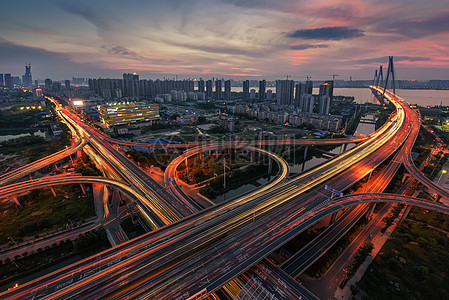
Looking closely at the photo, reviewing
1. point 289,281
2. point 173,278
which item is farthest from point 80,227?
point 289,281

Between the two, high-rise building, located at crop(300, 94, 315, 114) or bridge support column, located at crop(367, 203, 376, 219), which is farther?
high-rise building, located at crop(300, 94, 315, 114)

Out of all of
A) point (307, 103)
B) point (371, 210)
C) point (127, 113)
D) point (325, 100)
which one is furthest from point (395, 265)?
point (307, 103)

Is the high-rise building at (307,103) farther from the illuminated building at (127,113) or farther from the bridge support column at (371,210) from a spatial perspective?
the bridge support column at (371,210)

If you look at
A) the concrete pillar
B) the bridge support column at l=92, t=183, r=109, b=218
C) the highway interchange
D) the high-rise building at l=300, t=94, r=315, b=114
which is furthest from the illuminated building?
the concrete pillar

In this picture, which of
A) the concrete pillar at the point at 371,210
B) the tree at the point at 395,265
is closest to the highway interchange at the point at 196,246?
the concrete pillar at the point at 371,210

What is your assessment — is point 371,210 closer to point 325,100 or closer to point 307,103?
point 325,100

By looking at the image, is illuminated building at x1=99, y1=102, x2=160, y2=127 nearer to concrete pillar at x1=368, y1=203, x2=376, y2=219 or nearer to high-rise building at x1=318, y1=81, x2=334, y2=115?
high-rise building at x1=318, y1=81, x2=334, y2=115
